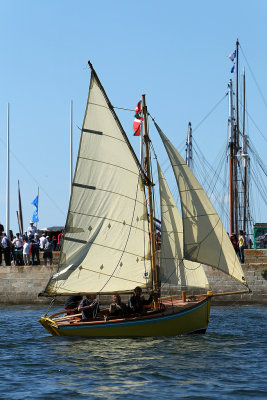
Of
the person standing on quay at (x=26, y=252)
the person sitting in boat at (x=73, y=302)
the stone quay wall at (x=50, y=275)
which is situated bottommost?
the person sitting in boat at (x=73, y=302)

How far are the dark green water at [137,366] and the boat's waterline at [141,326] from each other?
1.18 feet

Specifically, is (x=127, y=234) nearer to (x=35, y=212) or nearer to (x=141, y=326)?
(x=141, y=326)

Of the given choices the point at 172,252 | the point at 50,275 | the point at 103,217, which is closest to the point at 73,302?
the point at 103,217

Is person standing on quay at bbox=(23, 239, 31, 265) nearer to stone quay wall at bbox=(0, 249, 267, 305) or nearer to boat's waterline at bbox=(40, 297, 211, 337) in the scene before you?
stone quay wall at bbox=(0, 249, 267, 305)

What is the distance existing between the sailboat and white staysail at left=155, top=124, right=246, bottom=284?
0.04m

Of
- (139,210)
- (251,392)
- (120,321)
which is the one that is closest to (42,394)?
(251,392)

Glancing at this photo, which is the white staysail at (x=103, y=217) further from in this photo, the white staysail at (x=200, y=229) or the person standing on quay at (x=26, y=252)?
the person standing on quay at (x=26, y=252)

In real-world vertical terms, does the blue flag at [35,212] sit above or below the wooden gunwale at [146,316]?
above

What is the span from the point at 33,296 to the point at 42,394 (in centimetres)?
2619

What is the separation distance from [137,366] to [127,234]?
26.0 ft

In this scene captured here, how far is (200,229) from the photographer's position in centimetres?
2964

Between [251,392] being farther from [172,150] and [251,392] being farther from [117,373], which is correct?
[172,150]

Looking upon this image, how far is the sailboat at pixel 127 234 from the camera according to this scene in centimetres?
2955

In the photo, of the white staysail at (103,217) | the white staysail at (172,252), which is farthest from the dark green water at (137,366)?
the white staysail at (103,217)
